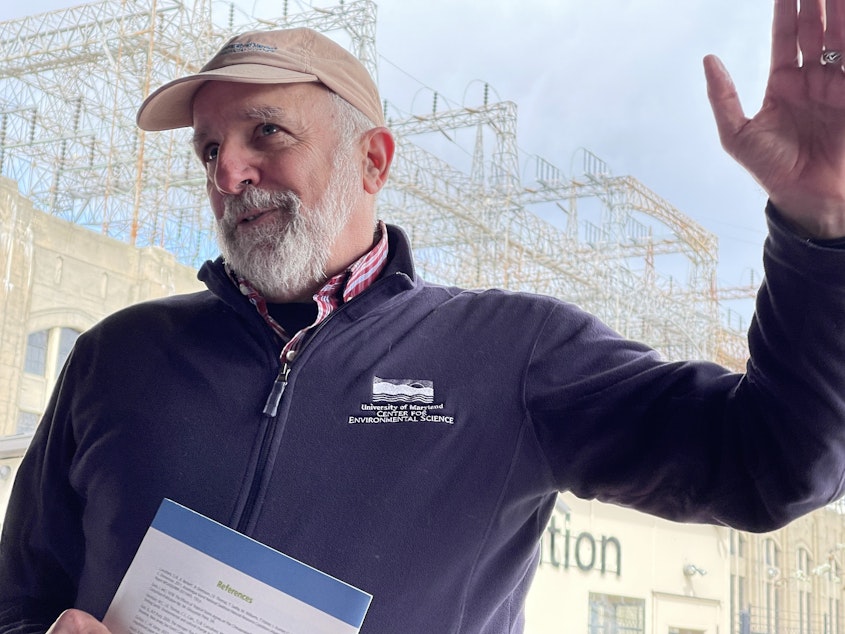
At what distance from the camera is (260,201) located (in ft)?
3.51

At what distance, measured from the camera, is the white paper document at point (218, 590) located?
2.63 ft

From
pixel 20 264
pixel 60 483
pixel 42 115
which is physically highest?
pixel 42 115

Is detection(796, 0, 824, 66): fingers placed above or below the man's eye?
below

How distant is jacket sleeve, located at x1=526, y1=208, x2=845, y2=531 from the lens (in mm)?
768

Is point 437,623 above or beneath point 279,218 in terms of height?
beneath

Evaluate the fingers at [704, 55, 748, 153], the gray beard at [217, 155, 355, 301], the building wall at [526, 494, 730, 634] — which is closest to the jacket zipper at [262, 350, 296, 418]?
the gray beard at [217, 155, 355, 301]

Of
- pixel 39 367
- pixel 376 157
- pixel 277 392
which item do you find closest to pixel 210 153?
pixel 376 157

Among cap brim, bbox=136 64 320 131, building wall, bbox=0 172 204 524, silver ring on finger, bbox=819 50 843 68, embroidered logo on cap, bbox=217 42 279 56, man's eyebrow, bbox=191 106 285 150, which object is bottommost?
silver ring on finger, bbox=819 50 843 68

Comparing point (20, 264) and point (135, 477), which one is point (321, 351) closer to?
point (135, 477)

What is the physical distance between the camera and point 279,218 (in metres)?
1.07

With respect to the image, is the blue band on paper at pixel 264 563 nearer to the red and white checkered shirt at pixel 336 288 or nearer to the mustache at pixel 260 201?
the red and white checkered shirt at pixel 336 288

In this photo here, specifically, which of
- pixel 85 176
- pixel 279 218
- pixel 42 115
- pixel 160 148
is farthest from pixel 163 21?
pixel 279 218

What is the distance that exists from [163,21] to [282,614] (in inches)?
281

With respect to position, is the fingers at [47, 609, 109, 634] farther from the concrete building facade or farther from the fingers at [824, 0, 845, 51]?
the concrete building facade
